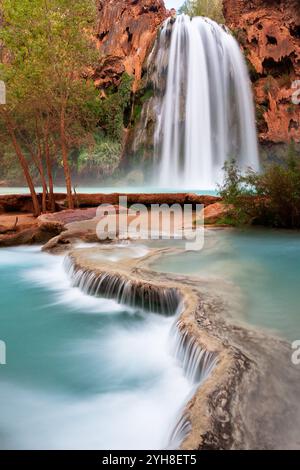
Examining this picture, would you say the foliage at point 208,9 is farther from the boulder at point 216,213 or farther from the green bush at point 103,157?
the boulder at point 216,213

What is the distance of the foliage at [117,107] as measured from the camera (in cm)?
3300

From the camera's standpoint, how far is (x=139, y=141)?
32250 millimetres

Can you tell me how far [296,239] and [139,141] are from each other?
23.6 m

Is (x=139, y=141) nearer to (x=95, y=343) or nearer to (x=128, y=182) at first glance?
(x=128, y=182)

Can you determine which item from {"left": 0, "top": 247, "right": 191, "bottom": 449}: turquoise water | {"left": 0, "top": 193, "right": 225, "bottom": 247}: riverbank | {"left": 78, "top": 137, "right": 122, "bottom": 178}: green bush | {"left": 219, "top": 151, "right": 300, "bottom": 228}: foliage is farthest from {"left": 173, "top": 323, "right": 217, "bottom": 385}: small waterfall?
{"left": 78, "top": 137, "right": 122, "bottom": 178}: green bush

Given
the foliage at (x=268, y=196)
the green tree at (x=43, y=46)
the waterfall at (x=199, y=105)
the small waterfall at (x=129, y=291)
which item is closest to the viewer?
the small waterfall at (x=129, y=291)

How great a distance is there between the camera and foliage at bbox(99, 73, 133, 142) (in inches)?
1299

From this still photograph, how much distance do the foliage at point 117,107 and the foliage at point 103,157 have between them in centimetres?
67

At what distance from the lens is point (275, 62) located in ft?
102

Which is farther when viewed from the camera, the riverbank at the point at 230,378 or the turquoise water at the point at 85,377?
the turquoise water at the point at 85,377

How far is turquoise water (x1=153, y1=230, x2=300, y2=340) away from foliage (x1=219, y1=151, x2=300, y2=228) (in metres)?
0.69

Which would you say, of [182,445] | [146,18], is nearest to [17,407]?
[182,445]

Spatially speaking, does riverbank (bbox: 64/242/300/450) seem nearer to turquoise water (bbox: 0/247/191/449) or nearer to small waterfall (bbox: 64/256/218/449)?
small waterfall (bbox: 64/256/218/449)

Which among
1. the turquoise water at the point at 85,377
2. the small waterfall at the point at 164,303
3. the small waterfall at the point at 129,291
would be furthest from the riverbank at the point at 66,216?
the turquoise water at the point at 85,377
